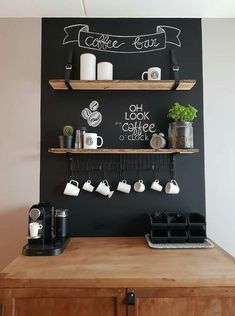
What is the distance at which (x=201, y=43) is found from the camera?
1855mm

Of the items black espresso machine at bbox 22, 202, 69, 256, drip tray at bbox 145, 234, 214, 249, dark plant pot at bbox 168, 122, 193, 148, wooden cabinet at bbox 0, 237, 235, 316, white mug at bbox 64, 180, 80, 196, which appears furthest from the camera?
white mug at bbox 64, 180, 80, 196

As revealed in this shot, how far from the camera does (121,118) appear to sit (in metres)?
1.82

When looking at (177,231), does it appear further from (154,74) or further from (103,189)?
(154,74)

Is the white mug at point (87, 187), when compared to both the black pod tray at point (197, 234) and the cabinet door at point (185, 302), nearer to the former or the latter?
the black pod tray at point (197, 234)

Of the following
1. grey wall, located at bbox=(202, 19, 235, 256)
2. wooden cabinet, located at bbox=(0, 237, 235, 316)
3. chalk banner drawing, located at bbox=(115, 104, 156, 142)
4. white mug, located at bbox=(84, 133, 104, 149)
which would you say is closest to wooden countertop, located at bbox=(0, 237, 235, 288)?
wooden cabinet, located at bbox=(0, 237, 235, 316)

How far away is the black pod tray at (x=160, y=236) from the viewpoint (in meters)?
1.57

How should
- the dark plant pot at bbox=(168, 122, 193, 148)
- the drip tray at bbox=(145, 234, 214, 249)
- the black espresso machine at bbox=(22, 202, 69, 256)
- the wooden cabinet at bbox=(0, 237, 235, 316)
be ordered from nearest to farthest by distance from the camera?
the wooden cabinet at bbox=(0, 237, 235, 316)
the black espresso machine at bbox=(22, 202, 69, 256)
the drip tray at bbox=(145, 234, 214, 249)
the dark plant pot at bbox=(168, 122, 193, 148)

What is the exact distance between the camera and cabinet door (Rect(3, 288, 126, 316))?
113cm

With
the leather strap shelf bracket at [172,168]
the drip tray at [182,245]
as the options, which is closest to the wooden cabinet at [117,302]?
the drip tray at [182,245]

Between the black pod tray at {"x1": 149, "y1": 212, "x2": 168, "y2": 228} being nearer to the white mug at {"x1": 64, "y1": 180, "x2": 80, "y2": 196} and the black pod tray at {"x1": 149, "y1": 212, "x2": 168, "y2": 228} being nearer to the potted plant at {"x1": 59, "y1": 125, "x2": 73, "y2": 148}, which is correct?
the white mug at {"x1": 64, "y1": 180, "x2": 80, "y2": 196}

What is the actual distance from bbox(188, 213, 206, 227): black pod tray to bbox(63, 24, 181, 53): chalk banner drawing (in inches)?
44.9

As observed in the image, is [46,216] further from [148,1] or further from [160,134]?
[148,1]

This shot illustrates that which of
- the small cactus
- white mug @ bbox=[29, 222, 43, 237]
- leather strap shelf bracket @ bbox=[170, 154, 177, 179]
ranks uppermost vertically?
the small cactus

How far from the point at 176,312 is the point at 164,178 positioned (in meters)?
0.85
